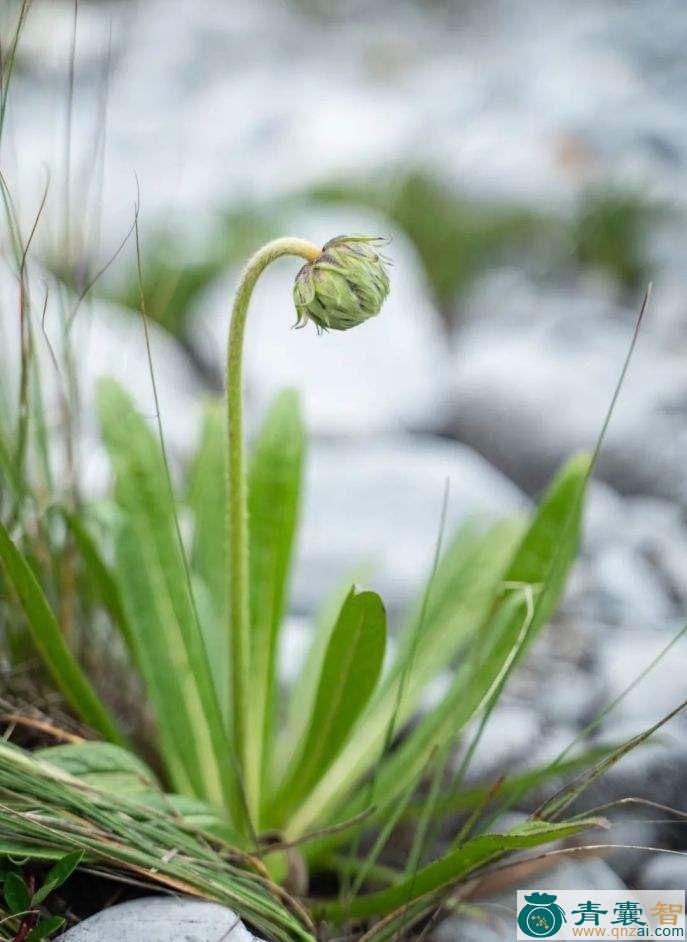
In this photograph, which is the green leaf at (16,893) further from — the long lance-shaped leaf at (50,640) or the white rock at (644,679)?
the white rock at (644,679)

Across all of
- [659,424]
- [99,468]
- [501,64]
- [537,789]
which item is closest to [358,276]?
[537,789]

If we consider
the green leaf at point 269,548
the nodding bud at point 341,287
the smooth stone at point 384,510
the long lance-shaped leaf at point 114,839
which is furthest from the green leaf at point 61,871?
the smooth stone at point 384,510

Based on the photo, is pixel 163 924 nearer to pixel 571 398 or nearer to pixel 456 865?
pixel 456 865

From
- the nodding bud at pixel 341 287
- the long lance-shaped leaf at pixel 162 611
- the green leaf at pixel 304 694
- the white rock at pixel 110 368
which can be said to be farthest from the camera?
the white rock at pixel 110 368

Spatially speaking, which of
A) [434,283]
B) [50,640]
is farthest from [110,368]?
[434,283]

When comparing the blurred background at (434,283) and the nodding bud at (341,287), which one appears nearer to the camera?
the nodding bud at (341,287)

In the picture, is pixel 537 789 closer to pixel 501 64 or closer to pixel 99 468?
pixel 99 468
